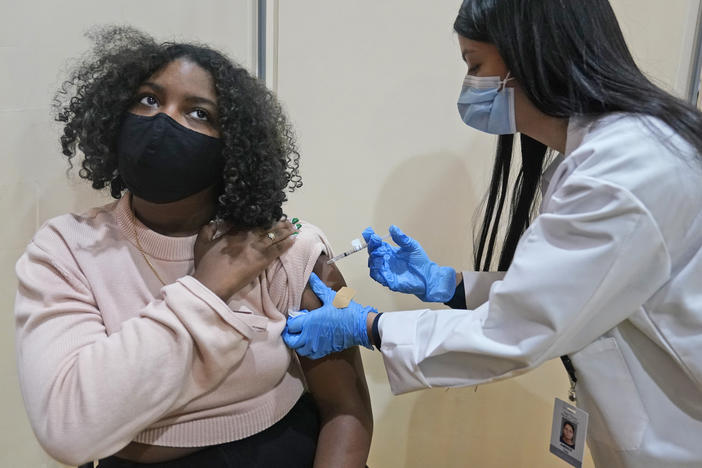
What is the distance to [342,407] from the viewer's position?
4.59 ft

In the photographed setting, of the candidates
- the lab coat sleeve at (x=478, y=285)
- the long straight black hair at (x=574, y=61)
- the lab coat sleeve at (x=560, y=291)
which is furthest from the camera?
the lab coat sleeve at (x=478, y=285)

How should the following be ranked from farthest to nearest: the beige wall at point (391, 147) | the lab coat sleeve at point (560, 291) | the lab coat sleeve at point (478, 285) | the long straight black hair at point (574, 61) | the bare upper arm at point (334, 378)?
the beige wall at point (391, 147)
the lab coat sleeve at point (478, 285)
the bare upper arm at point (334, 378)
the long straight black hair at point (574, 61)
the lab coat sleeve at point (560, 291)

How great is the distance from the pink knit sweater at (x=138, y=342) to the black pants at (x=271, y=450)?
0.10 ft

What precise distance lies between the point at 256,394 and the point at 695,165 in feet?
3.25

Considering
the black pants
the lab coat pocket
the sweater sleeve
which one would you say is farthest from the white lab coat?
the sweater sleeve

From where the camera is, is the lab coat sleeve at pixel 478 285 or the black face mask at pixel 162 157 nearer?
the black face mask at pixel 162 157

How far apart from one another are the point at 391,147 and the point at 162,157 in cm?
91

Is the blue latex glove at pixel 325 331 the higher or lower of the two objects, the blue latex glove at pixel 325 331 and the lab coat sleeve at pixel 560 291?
the lower

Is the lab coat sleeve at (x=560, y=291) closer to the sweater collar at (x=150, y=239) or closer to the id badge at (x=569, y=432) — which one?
the id badge at (x=569, y=432)

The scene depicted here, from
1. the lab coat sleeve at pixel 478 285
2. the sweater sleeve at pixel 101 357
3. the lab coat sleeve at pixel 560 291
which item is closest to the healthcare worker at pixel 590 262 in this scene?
the lab coat sleeve at pixel 560 291

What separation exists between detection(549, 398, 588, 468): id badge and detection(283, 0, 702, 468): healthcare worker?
33mm

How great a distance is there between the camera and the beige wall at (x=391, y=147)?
1.75m

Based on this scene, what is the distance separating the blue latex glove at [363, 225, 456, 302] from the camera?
5.31ft

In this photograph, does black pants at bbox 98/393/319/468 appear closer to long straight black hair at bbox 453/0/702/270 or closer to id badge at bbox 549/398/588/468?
id badge at bbox 549/398/588/468
